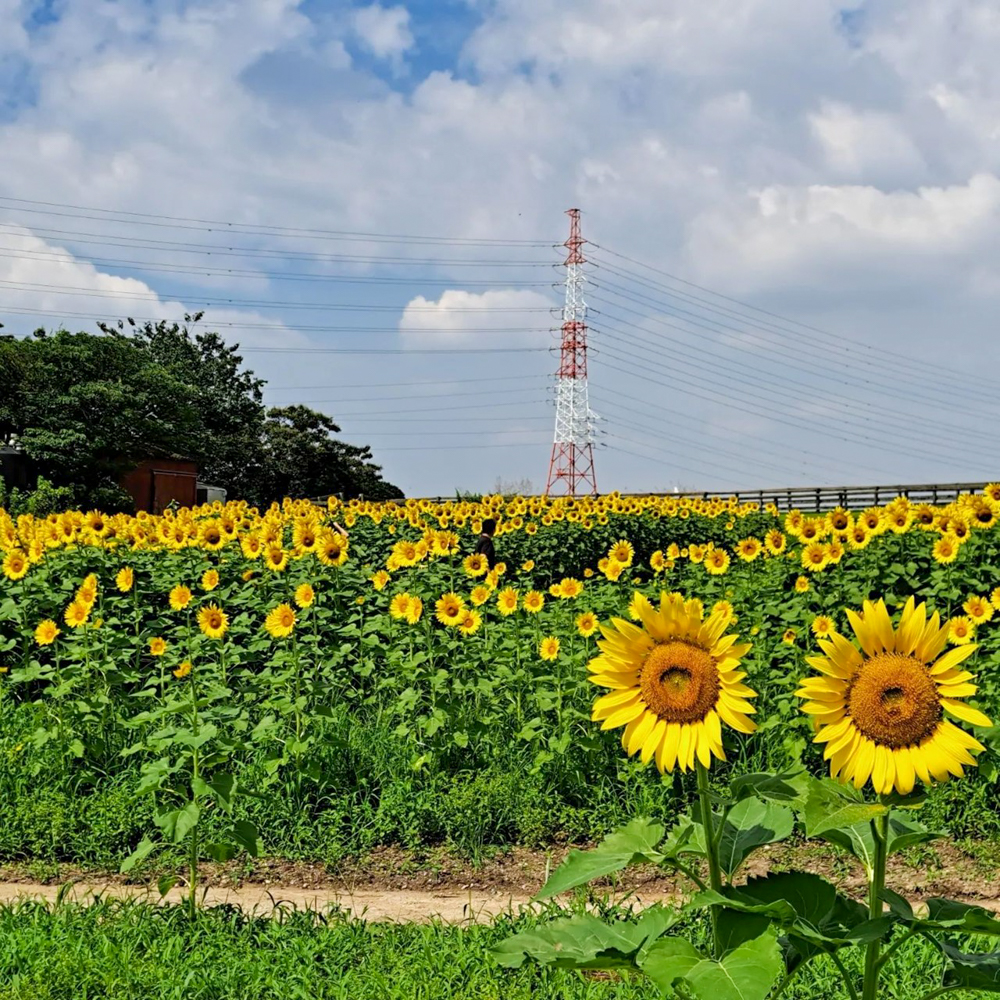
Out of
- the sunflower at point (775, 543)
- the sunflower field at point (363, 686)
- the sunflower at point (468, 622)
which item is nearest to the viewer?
the sunflower field at point (363, 686)

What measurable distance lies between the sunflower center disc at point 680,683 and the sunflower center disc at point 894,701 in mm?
288

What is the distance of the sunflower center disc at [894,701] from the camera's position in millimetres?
2104

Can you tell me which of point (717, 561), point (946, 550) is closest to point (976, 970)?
point (717, 561)

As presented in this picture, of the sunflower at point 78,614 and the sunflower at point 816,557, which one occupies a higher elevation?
the sunflower at point 816,557

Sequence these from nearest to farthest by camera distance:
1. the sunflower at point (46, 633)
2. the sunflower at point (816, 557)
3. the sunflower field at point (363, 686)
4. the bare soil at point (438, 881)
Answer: the bare soil at point (438, 881)
the sunflower field at point (363, 686)
the sunflower at point (46, 633)
the sunflower at point (816, 557)

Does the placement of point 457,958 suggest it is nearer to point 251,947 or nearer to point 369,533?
point 251,947

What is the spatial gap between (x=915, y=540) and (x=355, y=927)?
532cm

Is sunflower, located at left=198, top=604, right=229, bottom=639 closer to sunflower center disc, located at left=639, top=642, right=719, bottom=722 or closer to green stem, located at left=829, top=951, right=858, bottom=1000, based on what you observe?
sunflower center disc, located at left=639, top=642, right=719, bottom=722

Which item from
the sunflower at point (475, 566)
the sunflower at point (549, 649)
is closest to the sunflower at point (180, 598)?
the sunflower at point (475, 566)

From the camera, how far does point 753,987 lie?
1.99 metres

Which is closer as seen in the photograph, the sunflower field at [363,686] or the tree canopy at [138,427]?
the sunflower field at [363,686]

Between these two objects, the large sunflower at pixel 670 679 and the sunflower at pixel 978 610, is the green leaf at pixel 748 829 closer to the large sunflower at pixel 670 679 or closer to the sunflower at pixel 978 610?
the large sunflower at pixel 670 679

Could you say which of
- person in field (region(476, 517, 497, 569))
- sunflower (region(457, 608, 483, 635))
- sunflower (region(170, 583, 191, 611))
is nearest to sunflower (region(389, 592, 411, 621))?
sunflower (region(457, 608, 483, 635))

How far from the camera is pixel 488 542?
11375mm
